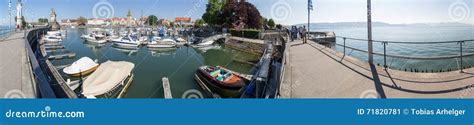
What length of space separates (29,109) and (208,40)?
31731 mm

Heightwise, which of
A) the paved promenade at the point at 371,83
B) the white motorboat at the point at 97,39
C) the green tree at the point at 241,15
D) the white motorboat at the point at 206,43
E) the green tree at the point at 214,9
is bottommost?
the paved promenade at the point at 371,83

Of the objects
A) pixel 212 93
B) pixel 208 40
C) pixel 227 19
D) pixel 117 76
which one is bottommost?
pixel 212 93

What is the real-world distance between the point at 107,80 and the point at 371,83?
33.9ft

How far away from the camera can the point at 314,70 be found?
5797mm

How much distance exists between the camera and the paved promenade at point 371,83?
3.81 m

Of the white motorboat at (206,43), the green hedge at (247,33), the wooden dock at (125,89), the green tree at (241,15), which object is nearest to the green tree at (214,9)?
the green tree at (241,15)

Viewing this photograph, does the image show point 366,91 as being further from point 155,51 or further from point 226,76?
point 155,51

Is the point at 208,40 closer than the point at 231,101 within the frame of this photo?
No

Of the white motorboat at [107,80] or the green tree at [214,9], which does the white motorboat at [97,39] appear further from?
the white motorboat at [107,80]

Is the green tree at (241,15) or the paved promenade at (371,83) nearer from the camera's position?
the paved promenade at (371,83)

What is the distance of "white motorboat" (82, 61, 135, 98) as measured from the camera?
1064 centimetres

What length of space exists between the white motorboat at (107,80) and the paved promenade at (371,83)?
806cm

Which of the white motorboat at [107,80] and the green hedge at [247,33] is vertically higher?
the green hedge at [247,33]

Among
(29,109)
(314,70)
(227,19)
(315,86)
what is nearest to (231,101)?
(315,86)
